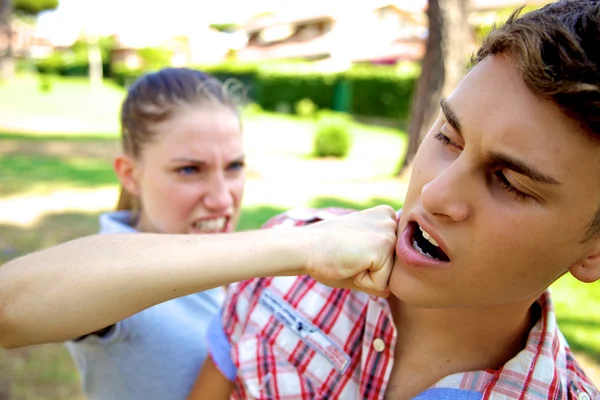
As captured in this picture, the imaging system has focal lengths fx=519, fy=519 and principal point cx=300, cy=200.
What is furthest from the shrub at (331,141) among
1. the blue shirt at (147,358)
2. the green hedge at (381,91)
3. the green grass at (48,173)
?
the blue shirt at (147,358)

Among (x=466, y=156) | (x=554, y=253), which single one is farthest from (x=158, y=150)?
(x=554, y=253)

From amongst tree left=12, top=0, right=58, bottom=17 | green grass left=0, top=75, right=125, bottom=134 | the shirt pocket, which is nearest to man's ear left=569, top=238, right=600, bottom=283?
the shirt pocket

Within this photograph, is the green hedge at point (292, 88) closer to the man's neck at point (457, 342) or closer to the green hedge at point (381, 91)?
the green hedge at point (381, 91)

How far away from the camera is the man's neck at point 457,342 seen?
1528 millimetres

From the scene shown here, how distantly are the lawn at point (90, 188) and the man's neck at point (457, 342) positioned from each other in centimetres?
288

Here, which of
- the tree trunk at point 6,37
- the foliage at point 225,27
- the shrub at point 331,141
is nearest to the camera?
the shrub at point 331,141

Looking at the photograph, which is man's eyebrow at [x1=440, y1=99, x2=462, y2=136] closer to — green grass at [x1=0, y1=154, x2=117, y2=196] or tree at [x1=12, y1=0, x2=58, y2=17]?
green grass at [x1=0, y1=154, x2=117, y2=196]

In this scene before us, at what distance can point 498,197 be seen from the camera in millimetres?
1259

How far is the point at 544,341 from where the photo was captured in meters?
1.50

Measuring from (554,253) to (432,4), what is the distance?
28.4 feet

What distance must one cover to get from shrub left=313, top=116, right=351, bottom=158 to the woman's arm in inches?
506

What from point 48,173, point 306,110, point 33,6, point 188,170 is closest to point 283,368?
point 188,170

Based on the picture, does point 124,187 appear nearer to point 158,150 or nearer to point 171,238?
point 158,150

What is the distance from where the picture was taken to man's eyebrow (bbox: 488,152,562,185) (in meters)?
1.19
